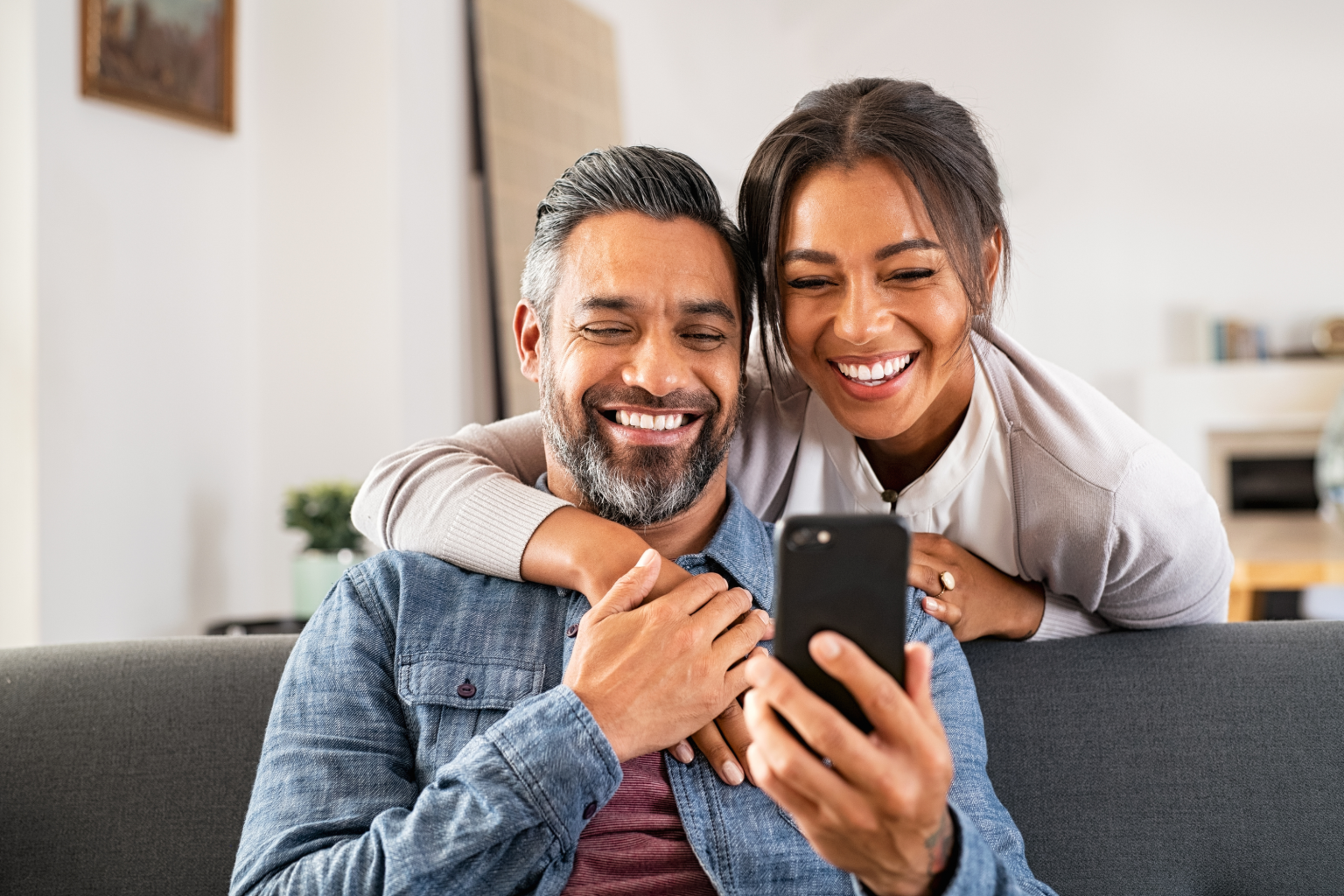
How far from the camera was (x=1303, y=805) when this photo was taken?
129 centimetres

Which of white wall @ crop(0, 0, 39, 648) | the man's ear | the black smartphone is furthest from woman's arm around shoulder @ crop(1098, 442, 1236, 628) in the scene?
white wall @ crop(0, 0, 39, 648)

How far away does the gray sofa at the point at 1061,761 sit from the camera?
1297 millimetres

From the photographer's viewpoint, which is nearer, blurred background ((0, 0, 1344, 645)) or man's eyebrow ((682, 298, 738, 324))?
man's eyebrow ((682, 298, 738, 324))

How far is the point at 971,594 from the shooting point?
1350 millimetres

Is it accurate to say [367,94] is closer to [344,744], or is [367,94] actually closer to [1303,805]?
[344,744]

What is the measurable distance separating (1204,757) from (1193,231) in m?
6.57

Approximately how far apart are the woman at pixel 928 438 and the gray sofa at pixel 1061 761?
0.08 meters

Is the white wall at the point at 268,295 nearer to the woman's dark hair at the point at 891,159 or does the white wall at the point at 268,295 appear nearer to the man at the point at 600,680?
the man at the point at 600,680

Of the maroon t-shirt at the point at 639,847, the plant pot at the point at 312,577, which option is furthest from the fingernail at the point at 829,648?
the plant pot at the point at 312,577

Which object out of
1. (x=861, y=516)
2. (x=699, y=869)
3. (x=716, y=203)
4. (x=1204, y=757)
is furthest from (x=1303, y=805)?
(x=716, y=203)

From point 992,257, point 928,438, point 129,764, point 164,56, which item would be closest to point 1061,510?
point 928,438

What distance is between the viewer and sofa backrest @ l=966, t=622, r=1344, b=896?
4.24 ft

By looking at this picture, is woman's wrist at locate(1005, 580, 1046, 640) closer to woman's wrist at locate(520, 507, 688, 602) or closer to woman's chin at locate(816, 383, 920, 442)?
woman's chin at locate(816, 383, 920, 442)

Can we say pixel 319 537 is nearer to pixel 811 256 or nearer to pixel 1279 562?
pixel 811 256
